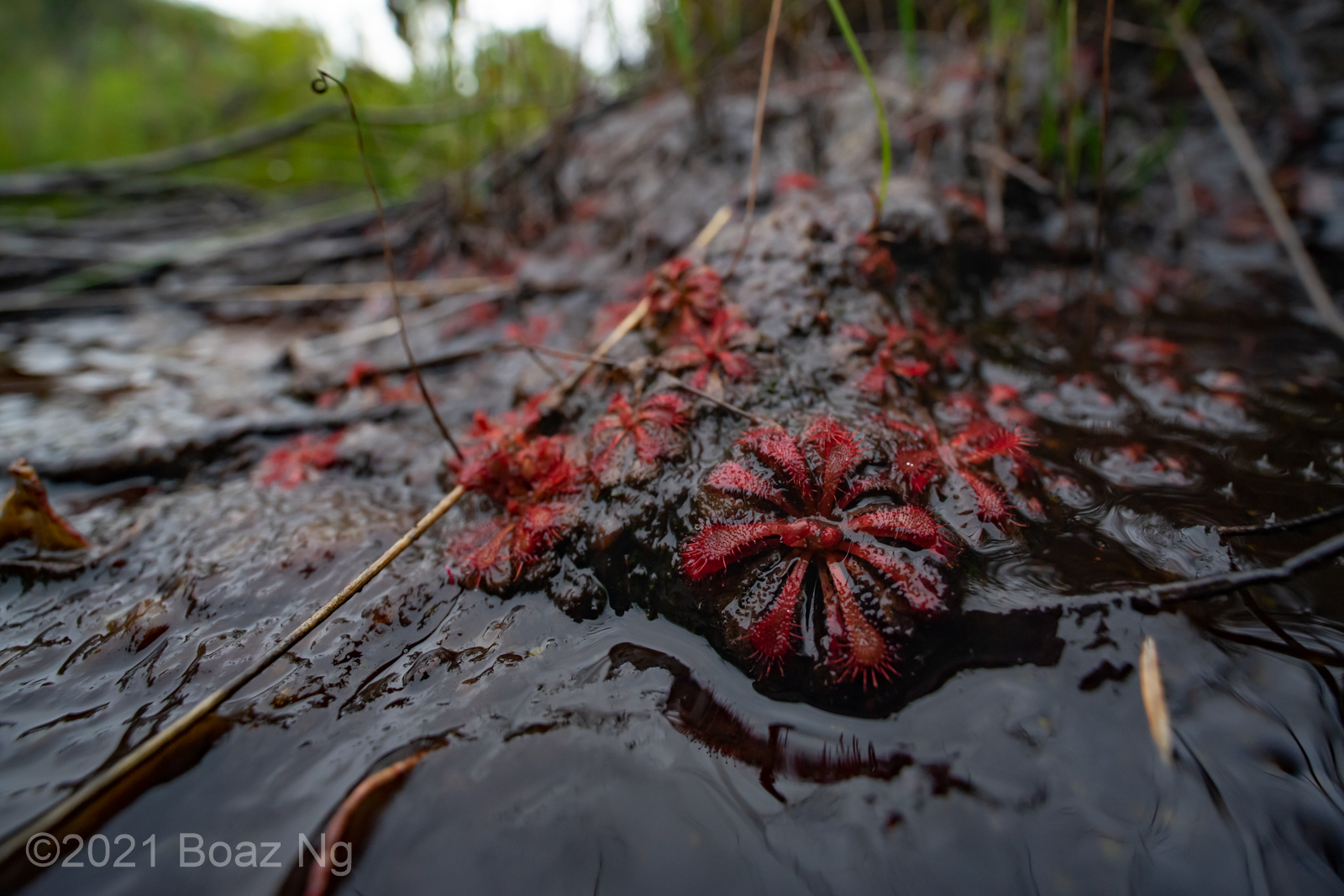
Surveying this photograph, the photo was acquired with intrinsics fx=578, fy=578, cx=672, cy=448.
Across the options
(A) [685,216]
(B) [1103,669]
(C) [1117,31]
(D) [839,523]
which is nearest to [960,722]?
(B) [1103,669]

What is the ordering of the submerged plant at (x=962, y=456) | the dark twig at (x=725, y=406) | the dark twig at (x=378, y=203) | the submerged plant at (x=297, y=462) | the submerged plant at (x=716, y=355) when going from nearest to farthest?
the dark twig at (x=378, y=203) → the submerged plant at (x=962, y=456) → the dark twig at (x=725, y=406) → the submerged plant at (x=716, y=355) → the submerged plant at (x=297, y=462)

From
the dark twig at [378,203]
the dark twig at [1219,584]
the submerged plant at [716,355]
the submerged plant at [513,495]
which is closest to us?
the dark twig at [1219,584]

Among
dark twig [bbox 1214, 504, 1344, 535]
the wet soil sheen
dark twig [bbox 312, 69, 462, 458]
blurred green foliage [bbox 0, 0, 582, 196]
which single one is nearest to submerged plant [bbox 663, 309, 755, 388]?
the wet soil sheen

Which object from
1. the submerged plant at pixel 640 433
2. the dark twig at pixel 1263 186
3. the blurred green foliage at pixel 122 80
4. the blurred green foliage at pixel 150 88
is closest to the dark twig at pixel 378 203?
the submerged plant at pixel 640 433

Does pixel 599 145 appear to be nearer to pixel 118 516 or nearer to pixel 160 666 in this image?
pixel 118 516

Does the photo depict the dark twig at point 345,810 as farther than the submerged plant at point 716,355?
No

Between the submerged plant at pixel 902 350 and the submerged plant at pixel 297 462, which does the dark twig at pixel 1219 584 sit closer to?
the submerged plant at pixel 902 350
